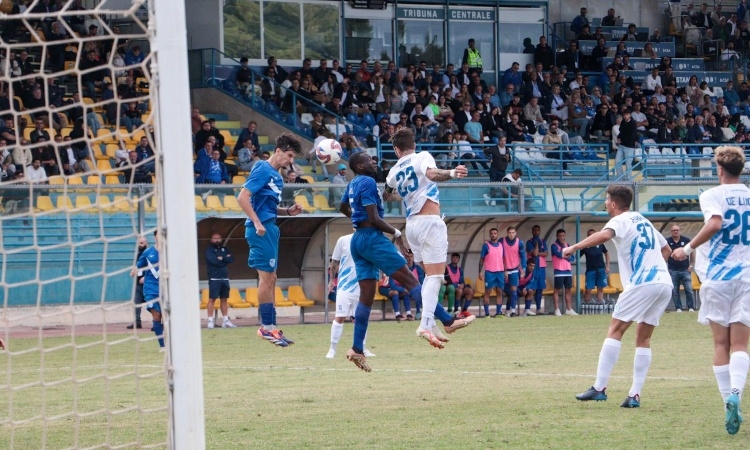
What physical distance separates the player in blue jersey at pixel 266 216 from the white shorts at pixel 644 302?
13.2 ft

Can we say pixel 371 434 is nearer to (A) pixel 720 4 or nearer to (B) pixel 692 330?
(B) pixel 692 330

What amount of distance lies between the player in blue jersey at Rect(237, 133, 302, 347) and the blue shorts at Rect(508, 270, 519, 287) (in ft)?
44.5

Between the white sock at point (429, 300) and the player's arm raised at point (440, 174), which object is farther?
the white sock at point (429, 300)

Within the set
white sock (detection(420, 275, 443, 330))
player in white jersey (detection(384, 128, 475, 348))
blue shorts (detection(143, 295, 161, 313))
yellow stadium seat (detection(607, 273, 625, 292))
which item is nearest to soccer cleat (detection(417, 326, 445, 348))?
player in white jersey (detection(384, 128, 475, 348))

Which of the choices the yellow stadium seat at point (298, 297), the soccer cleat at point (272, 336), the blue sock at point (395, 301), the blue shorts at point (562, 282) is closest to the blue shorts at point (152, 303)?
the soccer cleat at point (272, 336)

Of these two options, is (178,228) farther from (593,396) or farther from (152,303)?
(593,396)

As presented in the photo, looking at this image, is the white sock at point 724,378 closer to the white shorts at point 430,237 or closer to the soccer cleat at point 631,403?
the soccer cleat at point 631,403

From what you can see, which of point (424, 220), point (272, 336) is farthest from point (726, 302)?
point (272, 336)

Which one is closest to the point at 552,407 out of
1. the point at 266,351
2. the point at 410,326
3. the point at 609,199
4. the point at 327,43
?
the point at 609,199

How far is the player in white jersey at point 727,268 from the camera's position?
8.10 metres

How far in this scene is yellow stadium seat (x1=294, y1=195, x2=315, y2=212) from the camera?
896 inches

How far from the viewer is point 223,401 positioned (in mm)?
10234

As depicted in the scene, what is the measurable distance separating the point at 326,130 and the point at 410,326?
7.63 meters

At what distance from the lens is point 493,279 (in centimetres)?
2514
